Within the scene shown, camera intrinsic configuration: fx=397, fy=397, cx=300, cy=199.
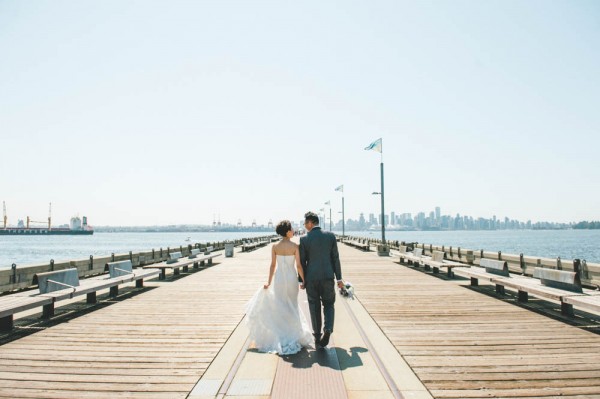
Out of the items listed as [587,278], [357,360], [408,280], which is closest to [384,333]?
[357,360]

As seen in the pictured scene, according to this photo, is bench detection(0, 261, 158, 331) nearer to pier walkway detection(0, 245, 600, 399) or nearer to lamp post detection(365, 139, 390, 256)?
pier walkway detection(0, 245, 600, 399)

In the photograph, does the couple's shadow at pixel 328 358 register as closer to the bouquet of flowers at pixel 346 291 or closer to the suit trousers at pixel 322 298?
the suit trousers at pixel 322 298

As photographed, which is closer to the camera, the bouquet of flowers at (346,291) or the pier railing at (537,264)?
the bouquet of flowers at (346,291)

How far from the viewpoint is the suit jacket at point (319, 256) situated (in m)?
6.09

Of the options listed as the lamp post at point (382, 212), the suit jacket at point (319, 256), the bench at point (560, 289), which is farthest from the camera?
the lamp post at point (382, 212)

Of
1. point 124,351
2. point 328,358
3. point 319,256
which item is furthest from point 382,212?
point 124,351

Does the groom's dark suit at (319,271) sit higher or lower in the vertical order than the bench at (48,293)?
higher

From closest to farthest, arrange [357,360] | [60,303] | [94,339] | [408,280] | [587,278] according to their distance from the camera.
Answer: [357,360], [94,339], [60,303], [587,278], [408,280]

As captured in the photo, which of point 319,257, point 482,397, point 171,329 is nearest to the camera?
point 482,397

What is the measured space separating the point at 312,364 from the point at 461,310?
16.3 ft

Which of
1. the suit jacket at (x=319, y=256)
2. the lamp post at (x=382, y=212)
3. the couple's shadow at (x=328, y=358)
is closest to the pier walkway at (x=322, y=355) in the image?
the couple's shadow at (x=328, y=358)

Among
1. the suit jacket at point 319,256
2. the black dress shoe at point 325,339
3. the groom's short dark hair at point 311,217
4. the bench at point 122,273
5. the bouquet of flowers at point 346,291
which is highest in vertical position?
the groom's short dark hair at point 311,217

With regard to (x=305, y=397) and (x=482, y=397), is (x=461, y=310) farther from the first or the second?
(x=305, y=397)

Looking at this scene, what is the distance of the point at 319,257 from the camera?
6.14 m
